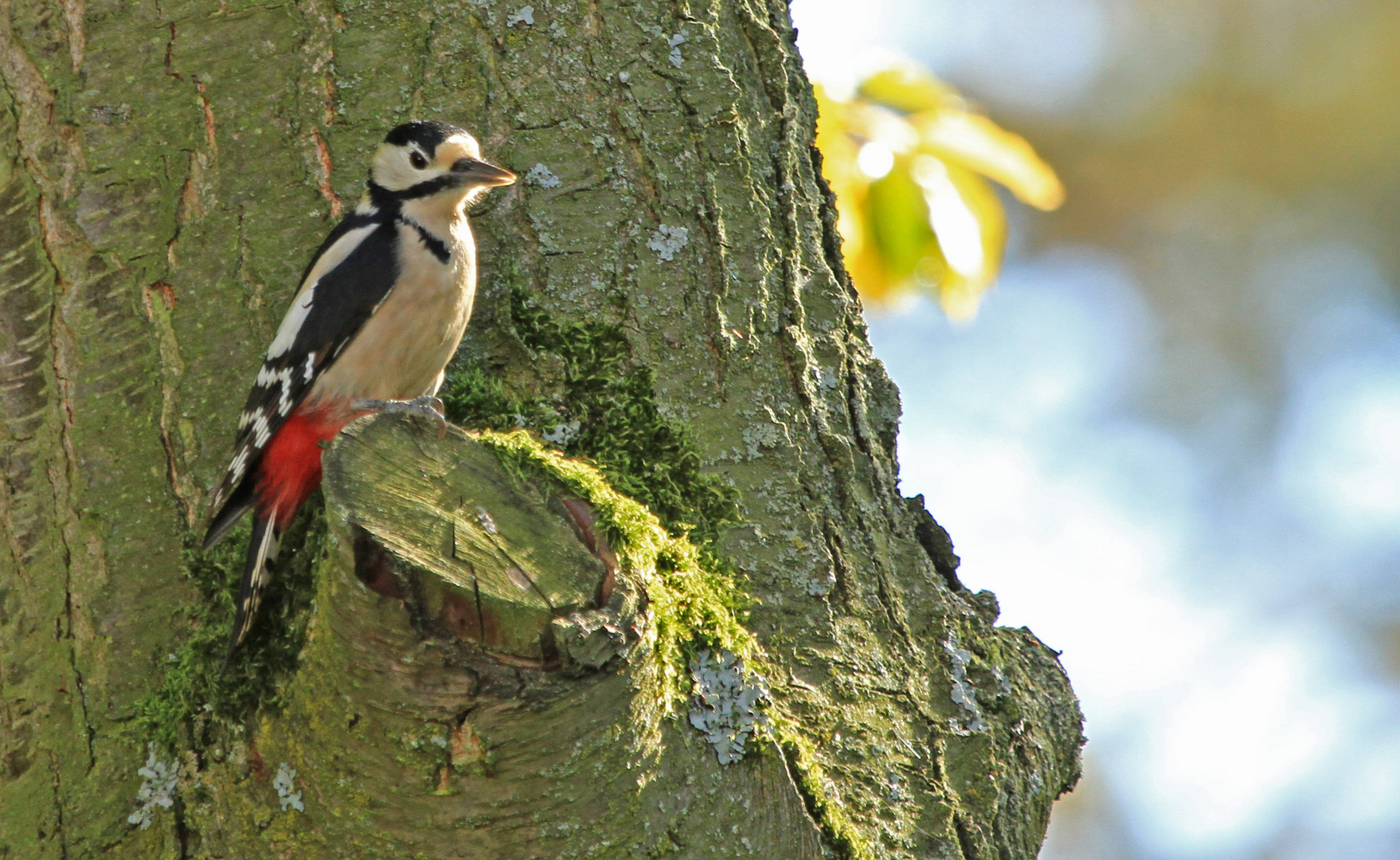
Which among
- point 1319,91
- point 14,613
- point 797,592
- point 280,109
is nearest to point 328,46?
point 280,109

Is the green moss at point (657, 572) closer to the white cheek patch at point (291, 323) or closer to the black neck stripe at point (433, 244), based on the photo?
the white cheek patch at point (291, 323)

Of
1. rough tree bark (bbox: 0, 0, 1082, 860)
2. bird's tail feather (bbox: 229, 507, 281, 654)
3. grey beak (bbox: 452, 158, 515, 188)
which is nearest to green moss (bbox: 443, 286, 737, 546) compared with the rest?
rough tree bark (bbox: 0, 0, 1082, 860)

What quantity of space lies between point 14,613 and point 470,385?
0.95m

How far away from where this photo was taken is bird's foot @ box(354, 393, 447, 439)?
6.66 feet

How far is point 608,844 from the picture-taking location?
1.92 m

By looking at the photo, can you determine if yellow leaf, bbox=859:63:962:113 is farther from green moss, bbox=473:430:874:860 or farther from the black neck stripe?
green moss, bbox=473:430:874:860

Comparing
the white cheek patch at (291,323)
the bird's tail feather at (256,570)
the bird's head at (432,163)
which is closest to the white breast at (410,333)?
the bird's head at (432,163)

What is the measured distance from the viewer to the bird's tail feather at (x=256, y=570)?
224 centimetres

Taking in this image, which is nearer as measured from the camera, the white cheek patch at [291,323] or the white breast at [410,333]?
the white cheek patch at [291,323]

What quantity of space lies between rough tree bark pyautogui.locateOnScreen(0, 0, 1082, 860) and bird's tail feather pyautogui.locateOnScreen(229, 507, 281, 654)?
2.2 inches

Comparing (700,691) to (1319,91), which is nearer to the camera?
(700,691)

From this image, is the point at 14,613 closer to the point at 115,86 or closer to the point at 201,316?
the point at 201,316

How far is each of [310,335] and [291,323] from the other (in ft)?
0.63

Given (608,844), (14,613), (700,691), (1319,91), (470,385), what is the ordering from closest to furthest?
(608,844) < (700,691) < (14,613) < (470,385) < (1319,91)
